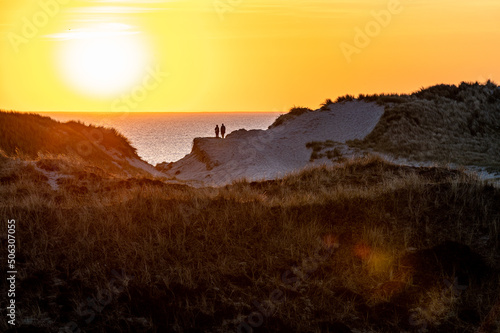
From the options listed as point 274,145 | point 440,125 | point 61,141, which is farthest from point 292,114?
point 61,141

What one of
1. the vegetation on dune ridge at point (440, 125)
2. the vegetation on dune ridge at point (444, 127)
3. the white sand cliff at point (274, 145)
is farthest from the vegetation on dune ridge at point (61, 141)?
the vegetation on dune ridge at point (444, 127)

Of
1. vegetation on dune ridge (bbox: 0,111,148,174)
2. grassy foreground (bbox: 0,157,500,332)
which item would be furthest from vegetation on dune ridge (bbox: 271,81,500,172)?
grassy foreground (bbox: 0,157,500,332)

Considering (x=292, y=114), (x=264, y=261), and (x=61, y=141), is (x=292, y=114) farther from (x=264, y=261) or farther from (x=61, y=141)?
(x=264, y=261)

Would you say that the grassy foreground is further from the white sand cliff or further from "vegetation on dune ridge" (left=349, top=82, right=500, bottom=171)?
the white sand cliff

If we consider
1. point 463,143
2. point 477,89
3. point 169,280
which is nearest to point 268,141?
point 463,143

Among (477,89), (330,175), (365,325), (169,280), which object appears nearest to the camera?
(365,325)

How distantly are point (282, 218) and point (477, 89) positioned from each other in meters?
42.3

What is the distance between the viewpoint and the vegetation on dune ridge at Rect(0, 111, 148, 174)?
27516mm

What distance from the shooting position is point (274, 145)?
42344 mm

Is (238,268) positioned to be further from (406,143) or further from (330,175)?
(406,143)

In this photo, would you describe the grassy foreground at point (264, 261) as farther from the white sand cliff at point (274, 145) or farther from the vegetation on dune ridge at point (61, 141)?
the white sand cliff at point (274, 145)

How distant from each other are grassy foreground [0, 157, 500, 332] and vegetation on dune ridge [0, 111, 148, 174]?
15.0 metres

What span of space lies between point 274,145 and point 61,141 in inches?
703

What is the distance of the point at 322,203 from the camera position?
12008 millimetres
